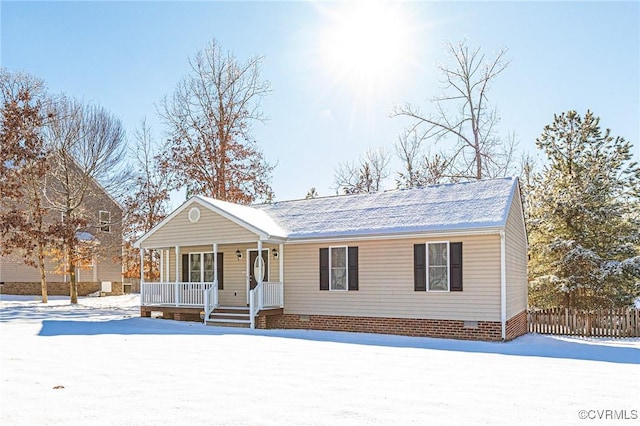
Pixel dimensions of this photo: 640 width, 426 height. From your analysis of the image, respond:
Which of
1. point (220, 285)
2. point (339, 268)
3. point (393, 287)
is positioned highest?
point (339, 268)

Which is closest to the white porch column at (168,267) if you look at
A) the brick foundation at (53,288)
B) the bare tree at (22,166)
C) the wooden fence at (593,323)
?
the bare tree at (22,166)

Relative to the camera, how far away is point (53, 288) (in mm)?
32281

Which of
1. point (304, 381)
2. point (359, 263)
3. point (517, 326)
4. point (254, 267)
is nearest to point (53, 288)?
point (254, 267)

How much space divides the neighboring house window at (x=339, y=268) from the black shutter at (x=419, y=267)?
179 centimetres

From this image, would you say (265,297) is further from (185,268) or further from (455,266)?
(455,266)

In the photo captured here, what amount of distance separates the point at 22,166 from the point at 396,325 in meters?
18.7

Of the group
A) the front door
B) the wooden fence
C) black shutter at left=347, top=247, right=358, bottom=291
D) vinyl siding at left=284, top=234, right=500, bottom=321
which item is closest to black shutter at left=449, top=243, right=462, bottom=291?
vinyl siding at left=284, top=234, right=500, bottom=321

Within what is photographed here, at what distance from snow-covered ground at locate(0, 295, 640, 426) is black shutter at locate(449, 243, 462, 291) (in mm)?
1663

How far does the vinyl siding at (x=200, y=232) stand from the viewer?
55.8ft

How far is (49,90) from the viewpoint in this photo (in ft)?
88.1

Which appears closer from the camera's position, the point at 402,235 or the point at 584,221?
the point at 402,235

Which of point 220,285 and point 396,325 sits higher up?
point 220,285

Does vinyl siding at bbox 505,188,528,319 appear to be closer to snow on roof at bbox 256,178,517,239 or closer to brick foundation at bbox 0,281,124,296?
snow on roof at bbox 256,178,517,239

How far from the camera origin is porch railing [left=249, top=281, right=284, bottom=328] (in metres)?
16.4
